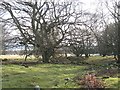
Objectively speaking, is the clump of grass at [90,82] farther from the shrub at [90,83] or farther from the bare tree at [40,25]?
the bare tree at [40,25]

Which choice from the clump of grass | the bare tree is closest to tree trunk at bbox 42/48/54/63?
the bare tree

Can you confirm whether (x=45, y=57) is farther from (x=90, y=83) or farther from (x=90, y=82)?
(x=90, y=83)

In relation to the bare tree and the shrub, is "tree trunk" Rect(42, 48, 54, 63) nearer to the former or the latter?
the bare tree

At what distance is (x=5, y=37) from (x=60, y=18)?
6478 mm

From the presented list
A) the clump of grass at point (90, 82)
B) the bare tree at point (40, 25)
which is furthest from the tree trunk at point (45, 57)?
the clump of grass at point (90, 82)

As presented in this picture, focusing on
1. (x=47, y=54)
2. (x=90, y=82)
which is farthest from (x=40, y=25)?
(x=90, y=82)

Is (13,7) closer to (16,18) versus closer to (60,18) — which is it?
(16,18)

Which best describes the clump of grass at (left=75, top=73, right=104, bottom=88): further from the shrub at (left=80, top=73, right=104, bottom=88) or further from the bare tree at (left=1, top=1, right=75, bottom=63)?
the bare tree at (left=1, top=1, right=75, bottom=63)

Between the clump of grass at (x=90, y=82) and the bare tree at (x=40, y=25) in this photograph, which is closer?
the clump of grass at (x=90, y=82)

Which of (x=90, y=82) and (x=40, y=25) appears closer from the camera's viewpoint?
(x=90, y=82)

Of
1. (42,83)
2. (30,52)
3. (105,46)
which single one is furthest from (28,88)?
(105,46)

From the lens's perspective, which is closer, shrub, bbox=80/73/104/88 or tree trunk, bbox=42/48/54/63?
shrub, bbox=80/73/104/88

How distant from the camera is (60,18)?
1356 inches

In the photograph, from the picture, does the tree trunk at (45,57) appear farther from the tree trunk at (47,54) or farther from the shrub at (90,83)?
the shrub at (90,83)
